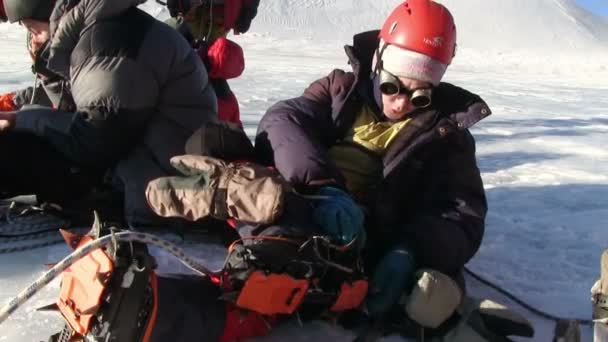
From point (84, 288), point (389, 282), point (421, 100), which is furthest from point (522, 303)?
point (84, 288)

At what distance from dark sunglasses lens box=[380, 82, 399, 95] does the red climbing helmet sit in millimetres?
131

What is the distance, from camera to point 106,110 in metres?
2.13

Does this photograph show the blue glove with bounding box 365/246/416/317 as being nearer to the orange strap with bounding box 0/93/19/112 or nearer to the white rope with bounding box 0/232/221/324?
the white rope with bounding box 0/232/221/324

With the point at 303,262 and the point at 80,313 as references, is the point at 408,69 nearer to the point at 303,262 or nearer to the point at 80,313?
the point at 303,262

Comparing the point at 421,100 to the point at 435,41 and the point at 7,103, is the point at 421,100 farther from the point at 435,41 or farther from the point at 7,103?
the point at 7,103

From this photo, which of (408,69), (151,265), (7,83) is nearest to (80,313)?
(151,265)

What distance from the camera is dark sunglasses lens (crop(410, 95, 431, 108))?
2.13 meters

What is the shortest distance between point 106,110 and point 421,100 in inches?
38.4

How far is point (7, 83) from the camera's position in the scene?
691 centimetres

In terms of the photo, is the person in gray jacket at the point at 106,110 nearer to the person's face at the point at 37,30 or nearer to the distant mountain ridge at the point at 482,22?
the person's face at the point at 37,30

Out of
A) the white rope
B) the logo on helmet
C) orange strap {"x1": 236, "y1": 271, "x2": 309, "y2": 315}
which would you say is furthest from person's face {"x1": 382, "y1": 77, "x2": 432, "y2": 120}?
the white rope

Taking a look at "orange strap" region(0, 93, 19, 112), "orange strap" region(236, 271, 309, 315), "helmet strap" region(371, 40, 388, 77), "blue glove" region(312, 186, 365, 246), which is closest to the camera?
"orange strap" region(236, 271, 309, 315)

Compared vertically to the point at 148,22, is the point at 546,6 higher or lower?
lower

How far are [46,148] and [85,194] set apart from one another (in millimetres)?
204
